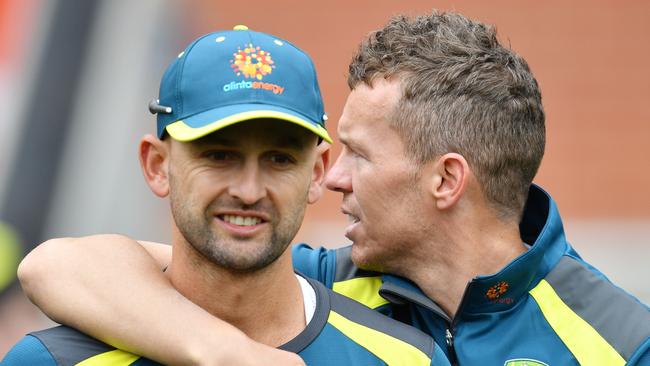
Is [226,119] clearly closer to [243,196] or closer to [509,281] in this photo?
[243,196]

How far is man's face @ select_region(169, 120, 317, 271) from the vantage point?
2.14 m

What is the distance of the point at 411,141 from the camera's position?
286 cm

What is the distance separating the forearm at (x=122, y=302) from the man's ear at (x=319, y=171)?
0.33 metres

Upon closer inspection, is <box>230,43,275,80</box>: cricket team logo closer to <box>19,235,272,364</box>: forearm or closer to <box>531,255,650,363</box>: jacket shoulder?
<box>19,235,272,364</box>: forearm

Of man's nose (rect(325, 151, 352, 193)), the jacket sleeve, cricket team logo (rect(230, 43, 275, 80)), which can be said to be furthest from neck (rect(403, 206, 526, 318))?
the jacket sleeve

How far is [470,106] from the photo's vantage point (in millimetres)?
2865

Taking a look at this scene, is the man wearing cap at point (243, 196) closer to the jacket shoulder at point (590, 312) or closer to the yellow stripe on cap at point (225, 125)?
the yellow stripe on cap at point (225, 125)

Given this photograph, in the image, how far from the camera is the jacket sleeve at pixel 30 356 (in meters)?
2.12

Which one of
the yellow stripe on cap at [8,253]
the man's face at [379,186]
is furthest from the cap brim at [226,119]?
the yellow stripe on cap at [8,253]

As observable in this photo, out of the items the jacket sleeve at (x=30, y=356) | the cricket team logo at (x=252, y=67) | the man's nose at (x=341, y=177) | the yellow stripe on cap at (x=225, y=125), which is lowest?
the jacket sleeve at (x=30, y=356)

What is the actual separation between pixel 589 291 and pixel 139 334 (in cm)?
119

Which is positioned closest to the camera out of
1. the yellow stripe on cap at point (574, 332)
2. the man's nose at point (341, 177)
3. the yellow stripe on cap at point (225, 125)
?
the yellow stripe on cap at point (225, 125)

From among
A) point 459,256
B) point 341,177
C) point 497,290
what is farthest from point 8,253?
point 497,290

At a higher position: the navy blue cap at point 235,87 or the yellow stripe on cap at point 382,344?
the navy blue cap at point 235,87
